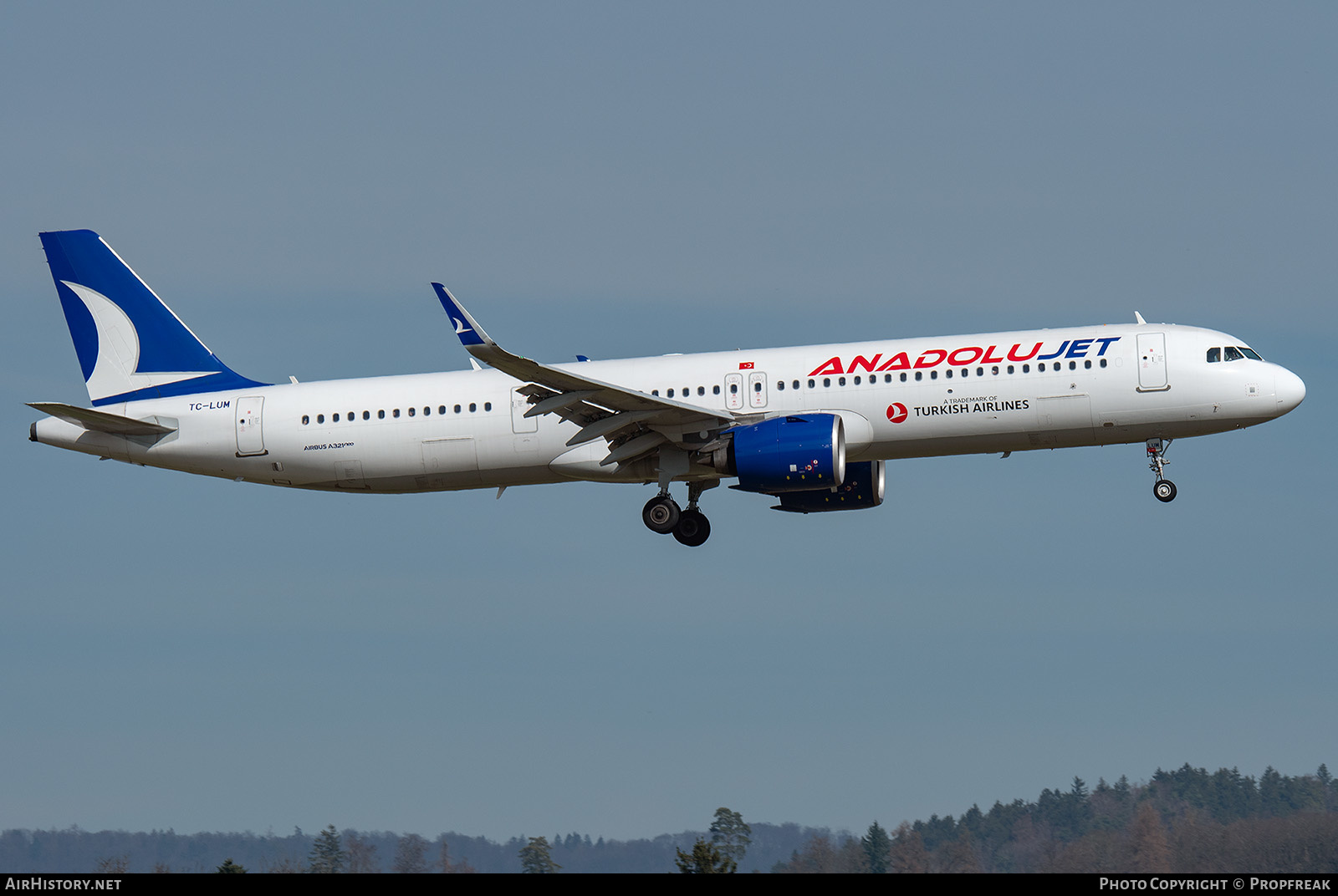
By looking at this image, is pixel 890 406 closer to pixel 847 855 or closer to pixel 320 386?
pixel 320 386

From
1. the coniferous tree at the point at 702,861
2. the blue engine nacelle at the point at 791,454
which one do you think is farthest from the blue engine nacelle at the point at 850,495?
the coniferous tree at the point at 702,861

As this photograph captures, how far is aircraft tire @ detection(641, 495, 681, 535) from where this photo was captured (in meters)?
43.1

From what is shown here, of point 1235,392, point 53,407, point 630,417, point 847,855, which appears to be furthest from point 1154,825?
point 53,407

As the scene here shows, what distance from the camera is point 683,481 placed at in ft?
142

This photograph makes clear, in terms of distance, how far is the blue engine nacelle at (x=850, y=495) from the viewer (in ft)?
148

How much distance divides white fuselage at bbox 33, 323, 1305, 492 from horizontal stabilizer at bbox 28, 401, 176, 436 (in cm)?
26

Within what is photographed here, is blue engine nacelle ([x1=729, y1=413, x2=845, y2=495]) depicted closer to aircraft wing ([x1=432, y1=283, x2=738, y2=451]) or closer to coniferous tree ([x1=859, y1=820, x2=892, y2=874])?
aircraft wing ([x1=432, y1=283, x2=738, y2=451])

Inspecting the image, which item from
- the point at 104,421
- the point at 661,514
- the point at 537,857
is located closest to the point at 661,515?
the point at 661,514

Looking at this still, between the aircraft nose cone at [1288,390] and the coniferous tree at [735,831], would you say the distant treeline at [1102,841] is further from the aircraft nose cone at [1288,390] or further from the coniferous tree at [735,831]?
the aircraft nose cone at [1288,390]

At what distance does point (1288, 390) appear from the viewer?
129 ft

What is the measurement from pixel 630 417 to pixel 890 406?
21.6 ft

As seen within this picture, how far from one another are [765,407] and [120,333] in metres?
19.9

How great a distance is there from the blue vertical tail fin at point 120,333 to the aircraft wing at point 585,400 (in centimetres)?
1082

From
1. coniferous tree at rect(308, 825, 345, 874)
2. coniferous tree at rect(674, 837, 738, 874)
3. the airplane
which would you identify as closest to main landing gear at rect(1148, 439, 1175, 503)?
the airplane
